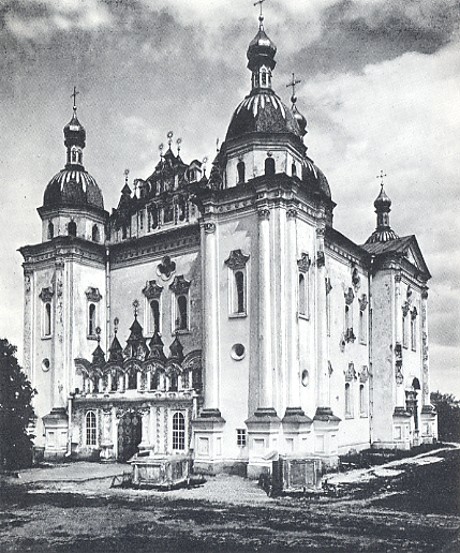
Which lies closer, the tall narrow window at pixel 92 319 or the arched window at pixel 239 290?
the arched window at pixel 239 290

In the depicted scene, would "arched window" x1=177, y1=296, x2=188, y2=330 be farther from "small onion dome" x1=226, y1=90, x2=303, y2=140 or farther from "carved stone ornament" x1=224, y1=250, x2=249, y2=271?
"small onion dome" x1=226, y1=90, x2=303, y2=140

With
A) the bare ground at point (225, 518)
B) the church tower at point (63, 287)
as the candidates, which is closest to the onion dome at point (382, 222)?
the church tower at point (63, 287)

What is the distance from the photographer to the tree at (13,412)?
83.4ft

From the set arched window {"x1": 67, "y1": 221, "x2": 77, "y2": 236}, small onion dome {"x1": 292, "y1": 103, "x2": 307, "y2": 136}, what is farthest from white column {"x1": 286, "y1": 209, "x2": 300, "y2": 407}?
small onion dome {"x1": 292, "y1": 103, "x2": 307, "y2": 136}

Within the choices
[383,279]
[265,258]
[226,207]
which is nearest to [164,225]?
[226,207]

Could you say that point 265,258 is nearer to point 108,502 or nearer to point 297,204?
point 297,204

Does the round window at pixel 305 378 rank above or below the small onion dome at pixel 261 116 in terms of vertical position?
below

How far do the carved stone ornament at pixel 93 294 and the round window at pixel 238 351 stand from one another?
10.2 meters

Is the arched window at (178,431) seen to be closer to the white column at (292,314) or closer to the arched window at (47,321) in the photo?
the white column at (292,314)

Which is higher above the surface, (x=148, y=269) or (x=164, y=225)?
(x=164, y=225)

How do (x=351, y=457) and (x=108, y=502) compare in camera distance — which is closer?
(x=108, y=502)

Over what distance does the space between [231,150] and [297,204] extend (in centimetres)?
406

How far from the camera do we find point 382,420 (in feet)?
125

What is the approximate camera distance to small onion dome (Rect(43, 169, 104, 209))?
117ft
